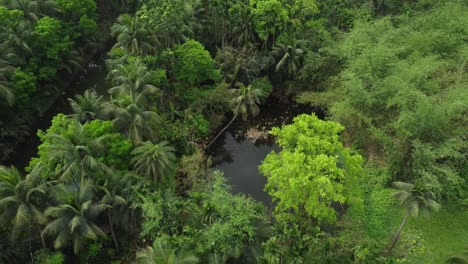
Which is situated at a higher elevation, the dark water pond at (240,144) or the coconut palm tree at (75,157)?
the coconut palm tree at (75,157)

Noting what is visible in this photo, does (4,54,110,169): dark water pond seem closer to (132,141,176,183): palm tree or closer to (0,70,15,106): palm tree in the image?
(0,70,15,106): palm tree

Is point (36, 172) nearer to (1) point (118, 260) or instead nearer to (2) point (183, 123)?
(1) point (118, 260)

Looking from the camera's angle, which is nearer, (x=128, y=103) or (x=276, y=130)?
(x=276, y=130)

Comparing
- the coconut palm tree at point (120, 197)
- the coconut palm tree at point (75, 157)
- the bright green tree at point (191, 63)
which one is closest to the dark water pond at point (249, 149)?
the bright green tree at point (191, 63)

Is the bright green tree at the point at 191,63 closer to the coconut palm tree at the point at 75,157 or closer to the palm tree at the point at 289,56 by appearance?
the palm tree at the point at 289,56

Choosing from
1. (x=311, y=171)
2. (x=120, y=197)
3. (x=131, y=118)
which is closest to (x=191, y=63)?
(x=131, y=118)

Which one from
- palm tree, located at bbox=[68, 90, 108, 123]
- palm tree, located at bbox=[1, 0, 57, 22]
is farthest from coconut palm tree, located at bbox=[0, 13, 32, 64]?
palm tree, located at bbox=[68, 90, 108, 123]

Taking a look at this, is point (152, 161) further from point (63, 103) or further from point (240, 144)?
point (63, 103)

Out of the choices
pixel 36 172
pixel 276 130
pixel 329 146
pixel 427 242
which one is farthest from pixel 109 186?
pixel 427 242
